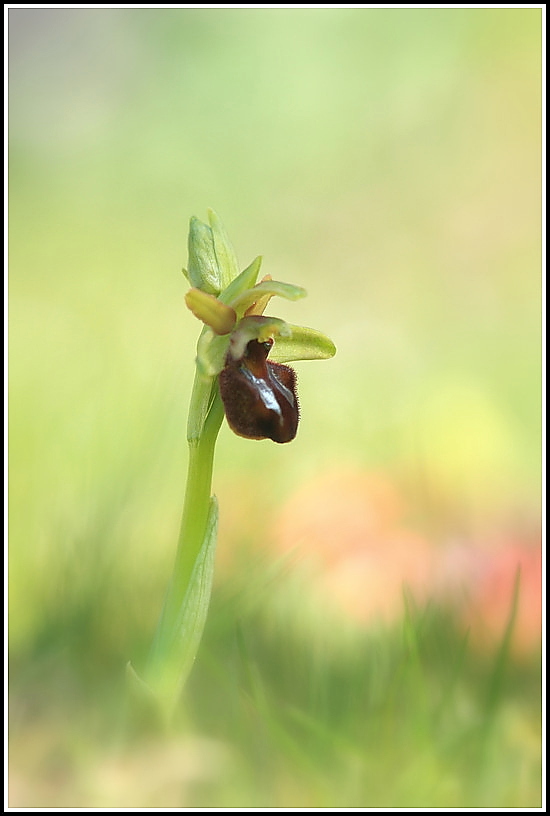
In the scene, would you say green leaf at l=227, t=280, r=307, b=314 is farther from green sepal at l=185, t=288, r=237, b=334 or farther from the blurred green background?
the blurred green background

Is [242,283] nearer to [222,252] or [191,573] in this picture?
[222,252]

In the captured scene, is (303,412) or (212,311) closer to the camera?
(212,311)

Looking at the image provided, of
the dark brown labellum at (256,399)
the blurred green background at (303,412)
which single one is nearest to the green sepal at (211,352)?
the dark brown labellum at (256,399)

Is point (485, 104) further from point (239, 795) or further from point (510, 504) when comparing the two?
point (239, 795)

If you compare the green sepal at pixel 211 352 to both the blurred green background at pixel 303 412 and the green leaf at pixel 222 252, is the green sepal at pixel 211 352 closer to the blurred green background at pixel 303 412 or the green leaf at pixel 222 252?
the green leaf at pixel 222 252

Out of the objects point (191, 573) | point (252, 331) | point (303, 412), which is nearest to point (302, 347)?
point (252, 331)

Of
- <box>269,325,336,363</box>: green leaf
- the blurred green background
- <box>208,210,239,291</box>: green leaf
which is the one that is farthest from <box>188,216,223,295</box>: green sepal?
the blurred green background

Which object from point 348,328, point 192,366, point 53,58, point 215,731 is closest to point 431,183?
point 348,328
